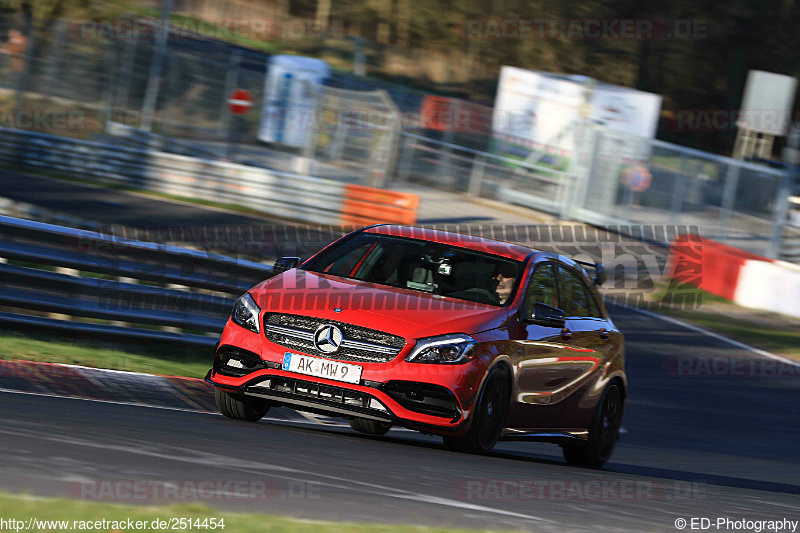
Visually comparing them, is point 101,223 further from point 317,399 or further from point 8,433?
point 8,433

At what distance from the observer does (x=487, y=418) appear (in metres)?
7.85

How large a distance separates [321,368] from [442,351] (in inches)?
29.5

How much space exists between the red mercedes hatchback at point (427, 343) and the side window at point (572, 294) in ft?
0.06

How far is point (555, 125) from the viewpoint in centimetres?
3083

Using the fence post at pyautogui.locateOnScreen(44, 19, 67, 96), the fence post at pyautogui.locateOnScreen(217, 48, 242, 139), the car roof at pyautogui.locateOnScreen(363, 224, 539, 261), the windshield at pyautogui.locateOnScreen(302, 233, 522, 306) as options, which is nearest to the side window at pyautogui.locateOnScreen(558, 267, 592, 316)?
the car roof at pyautogui.locateOnScreen(363, 224, 539, 261)

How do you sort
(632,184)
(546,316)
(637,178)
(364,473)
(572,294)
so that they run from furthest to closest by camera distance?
1. (632,184)
2. (637,178)
3. (572,294)
4. (546,316)
5. (364,473)

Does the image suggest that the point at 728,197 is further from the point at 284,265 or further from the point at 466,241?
the point at 284,265

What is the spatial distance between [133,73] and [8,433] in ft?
64.5

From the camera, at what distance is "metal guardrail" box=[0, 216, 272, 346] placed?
996cm

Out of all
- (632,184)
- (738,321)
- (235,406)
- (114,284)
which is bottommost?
(738,321)

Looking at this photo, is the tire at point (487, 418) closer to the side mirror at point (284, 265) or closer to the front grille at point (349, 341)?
the front grille at point (349, 341)

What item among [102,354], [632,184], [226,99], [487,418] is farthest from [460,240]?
[632,184]

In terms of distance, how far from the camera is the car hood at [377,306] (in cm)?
751

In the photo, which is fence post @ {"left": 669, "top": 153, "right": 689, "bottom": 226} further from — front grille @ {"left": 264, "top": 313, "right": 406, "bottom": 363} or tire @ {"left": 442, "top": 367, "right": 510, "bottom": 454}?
front grille @ {"left": 264, "top": 313, "right": 406, "bottom": 363}
